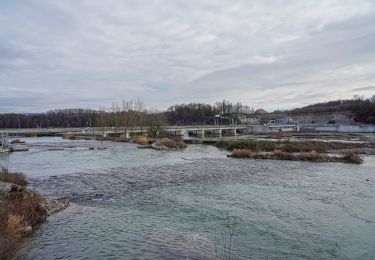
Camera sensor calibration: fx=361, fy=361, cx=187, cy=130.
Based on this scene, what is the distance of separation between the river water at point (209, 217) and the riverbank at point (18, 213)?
19.6 inches

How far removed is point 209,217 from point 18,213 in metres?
8.90

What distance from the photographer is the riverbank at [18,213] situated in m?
12.6

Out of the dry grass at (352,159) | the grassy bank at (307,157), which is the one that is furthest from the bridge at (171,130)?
the dry grass at (352,159)

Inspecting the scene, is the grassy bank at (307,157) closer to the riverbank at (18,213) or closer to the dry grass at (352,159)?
the dry grass at (352,159)

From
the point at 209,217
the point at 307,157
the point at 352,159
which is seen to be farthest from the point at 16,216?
the point at 352,159

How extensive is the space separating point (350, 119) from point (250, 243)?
606 feet

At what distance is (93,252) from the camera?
13.3 metres

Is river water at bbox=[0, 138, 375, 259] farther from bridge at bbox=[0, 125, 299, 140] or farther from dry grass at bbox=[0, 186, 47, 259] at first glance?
bridge at bbox=[0, 125, 299, 140]

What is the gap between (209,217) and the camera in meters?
18.1

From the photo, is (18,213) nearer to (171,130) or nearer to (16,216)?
(16,216)

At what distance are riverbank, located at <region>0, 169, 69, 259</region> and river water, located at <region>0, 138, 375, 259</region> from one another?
1.63 feet

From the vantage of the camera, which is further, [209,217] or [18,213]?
[209,217]

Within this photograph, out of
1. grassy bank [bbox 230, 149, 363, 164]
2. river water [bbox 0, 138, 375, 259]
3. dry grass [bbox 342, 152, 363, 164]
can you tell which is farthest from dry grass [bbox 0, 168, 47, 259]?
dry grass [bbox 342, 152, 363, 164]

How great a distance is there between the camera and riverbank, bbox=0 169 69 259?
12.6 metres
